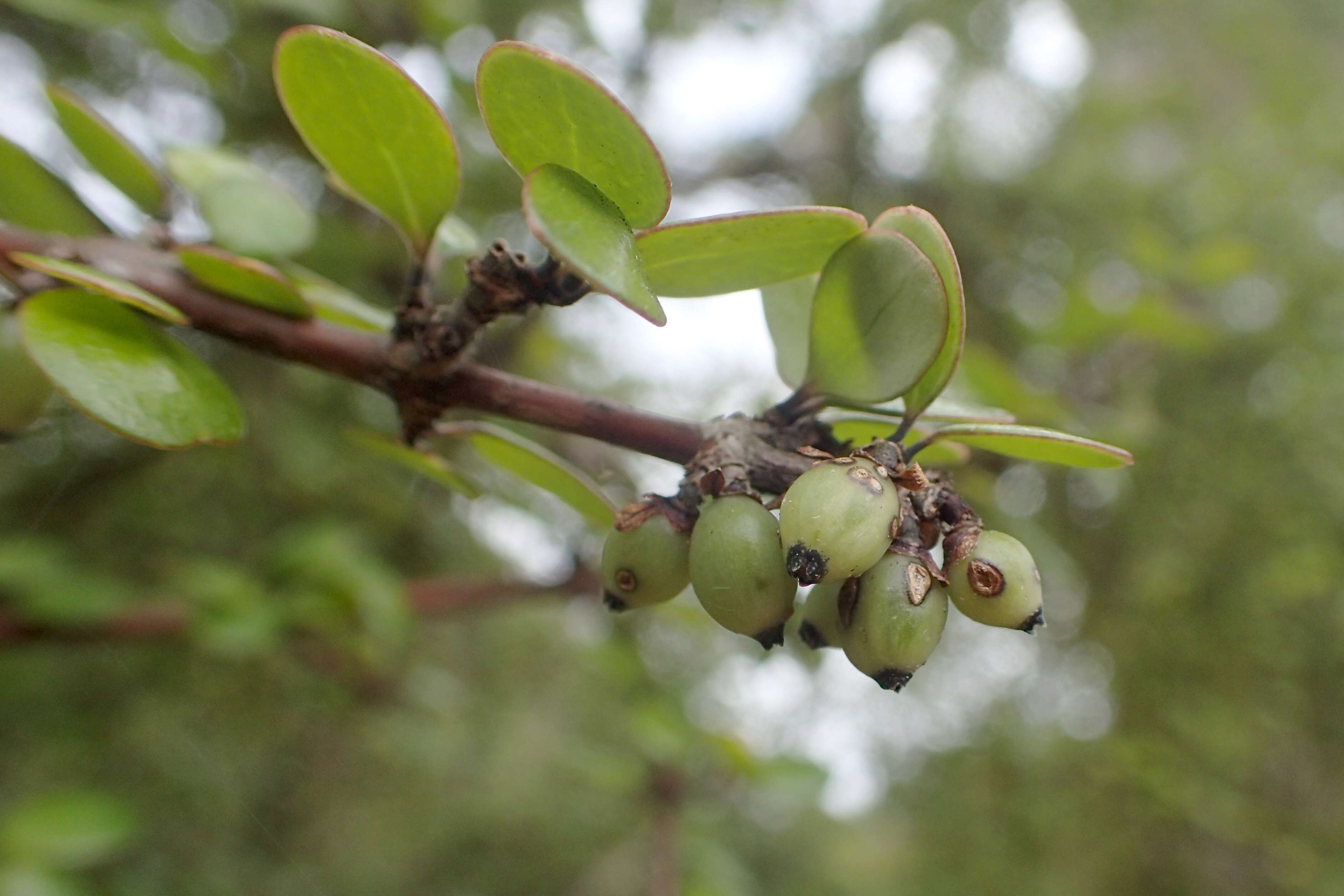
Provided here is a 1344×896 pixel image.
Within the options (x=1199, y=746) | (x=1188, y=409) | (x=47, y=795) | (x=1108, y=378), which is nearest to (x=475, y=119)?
(x=47, y=795)

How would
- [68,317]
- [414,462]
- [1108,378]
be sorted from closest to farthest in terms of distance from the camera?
1. [68,317]
2. [414,462]
3. [1108,378]

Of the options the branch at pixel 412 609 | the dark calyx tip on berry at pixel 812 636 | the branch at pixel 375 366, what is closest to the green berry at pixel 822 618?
the dark calyx tip on berry at pixel 812 636

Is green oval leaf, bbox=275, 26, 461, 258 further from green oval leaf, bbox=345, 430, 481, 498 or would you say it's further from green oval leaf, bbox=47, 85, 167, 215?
green oval leaf, bbox=47, 85, 167, 215

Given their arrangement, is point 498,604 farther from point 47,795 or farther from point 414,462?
point 414,462

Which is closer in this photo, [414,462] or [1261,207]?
[414,462]

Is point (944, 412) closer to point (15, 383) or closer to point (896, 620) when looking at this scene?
point (896, 620)

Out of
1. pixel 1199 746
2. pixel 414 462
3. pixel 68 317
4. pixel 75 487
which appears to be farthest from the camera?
pixel 1199 746

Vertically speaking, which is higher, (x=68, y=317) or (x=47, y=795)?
(x=68, y=317)

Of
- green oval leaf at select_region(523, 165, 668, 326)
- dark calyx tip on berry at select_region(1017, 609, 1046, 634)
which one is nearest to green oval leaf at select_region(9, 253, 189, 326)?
green oval leaf at select_region(523, 165, 668, 326)

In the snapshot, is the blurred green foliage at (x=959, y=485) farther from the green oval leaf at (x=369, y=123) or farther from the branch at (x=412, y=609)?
the green oval leaf at (x=369, y=123)
